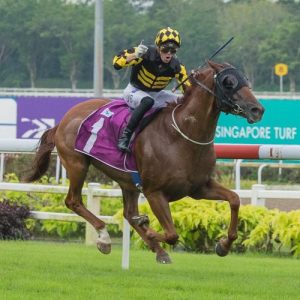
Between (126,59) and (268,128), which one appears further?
(268,128)

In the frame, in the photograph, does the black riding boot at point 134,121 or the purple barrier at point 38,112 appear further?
the purple barrier at point 38,112

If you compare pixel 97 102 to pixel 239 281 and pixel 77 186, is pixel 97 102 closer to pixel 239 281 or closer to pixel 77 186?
pixel 77 186

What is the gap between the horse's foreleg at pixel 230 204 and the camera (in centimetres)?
863

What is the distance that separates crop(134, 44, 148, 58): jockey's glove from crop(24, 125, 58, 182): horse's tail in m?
1.63

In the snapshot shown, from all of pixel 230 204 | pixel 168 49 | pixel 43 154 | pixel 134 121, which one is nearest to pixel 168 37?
pixel 168 49

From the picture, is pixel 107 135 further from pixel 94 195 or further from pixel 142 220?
pixel 94 195

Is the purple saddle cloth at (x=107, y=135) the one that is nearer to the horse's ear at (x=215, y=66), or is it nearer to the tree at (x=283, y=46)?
the horse's ear at (x=215, y=66)

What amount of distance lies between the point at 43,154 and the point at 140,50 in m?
1.91

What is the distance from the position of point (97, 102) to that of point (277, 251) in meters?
2.84

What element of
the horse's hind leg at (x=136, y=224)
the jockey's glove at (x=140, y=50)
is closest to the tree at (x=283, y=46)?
the horse's hind leg at (x=136, y=224)

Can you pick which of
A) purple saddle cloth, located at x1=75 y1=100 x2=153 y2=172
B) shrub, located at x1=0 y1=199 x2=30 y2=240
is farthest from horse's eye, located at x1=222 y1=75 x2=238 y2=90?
shrub, located at x1=0 y1=199 x2=30 y2=240

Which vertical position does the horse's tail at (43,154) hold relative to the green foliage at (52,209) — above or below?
above

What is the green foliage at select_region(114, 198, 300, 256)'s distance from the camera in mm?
11242

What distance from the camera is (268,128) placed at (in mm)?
20109
